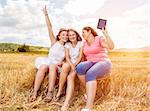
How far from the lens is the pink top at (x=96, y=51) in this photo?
4090 mm

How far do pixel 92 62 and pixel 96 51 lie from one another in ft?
0.39

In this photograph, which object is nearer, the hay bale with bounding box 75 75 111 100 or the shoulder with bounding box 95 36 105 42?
the shoulder with bounding box 95 36 105 42

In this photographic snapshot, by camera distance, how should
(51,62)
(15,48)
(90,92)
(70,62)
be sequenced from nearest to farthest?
1. (90,92)
2. (70,62)
3. (51,62)
4. (15,48)

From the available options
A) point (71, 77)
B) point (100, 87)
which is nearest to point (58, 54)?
point (71, 77)

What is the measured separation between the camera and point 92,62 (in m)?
4.11

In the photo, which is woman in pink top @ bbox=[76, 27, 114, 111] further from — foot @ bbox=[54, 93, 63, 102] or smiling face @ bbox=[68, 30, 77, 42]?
foot @ bbox=[54, 93, 63, 102]

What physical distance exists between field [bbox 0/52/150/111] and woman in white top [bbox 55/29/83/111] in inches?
5.7

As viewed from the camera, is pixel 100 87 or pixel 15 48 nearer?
pixel 100 87

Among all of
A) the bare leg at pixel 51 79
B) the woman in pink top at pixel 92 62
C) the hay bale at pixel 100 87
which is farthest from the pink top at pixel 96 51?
the bare leg at pixel 51 79

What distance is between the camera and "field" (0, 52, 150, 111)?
418 centimetres

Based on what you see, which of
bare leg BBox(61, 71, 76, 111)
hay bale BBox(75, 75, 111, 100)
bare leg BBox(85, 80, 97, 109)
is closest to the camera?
bare leg BBox(85, 80, 97, 109)

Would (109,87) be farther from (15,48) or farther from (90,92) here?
(15,48)

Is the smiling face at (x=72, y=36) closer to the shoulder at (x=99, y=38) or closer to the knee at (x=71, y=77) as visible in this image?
the shoulder at (x=99, y=38)

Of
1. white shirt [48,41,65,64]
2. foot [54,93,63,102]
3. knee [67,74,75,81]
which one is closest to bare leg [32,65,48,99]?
white shirt [48,41,65,64]
